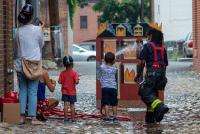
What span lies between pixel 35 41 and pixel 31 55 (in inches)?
10.5

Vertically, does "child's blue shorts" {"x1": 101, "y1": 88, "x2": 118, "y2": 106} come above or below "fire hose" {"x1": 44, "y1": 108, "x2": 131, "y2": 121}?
above

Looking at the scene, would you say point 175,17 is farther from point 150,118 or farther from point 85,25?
point 150,118

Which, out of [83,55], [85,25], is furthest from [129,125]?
[85,25]

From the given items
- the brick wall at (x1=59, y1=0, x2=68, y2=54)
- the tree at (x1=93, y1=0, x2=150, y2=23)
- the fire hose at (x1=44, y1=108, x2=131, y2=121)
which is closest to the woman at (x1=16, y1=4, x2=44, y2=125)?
the fire hose at (x1=44, y1=108, x2=131, y2=121)

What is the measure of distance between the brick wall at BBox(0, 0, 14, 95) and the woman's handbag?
1.13m

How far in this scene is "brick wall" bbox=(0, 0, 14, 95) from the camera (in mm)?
12055

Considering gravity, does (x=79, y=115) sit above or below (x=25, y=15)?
below

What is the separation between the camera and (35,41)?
437 inches

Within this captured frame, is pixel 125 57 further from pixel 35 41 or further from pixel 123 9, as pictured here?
pixel 123 9

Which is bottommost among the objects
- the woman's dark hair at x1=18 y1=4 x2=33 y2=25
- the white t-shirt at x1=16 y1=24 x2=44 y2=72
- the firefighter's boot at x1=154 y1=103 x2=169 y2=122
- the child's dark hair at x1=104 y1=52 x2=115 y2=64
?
the firefighter's boot at x1=154 y1=103 x2=169 y2=122

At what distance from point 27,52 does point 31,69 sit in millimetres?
292

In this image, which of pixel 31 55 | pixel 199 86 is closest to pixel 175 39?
pixel 199 86

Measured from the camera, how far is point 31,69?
10922 millimetres

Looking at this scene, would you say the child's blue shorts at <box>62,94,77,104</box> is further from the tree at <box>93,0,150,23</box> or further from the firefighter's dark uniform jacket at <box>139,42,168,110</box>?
the tree at <box>93,0,150,23</box>
